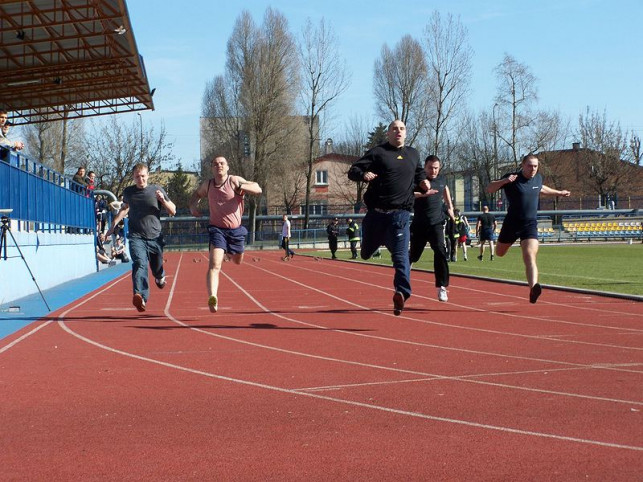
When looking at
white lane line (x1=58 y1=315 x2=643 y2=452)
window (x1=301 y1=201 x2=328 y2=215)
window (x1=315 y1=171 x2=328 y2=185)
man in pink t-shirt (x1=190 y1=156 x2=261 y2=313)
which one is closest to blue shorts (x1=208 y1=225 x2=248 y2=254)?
man in pink t-shirt (x1=190 y1=156 x2=261 y2=313)

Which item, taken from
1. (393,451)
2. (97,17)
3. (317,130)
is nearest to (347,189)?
(317,130)

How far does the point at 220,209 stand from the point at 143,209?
4.77 ft

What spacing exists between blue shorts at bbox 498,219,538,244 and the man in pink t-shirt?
3.53 metres

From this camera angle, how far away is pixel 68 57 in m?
30.7

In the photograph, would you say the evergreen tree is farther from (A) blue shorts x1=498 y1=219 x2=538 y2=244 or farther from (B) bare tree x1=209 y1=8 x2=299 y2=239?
(A) blue shorts x1=498 y1=219 x2=538 y2=244

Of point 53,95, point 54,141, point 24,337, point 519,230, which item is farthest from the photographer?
point 54,141

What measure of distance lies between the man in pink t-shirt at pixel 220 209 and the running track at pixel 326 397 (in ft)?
2.13

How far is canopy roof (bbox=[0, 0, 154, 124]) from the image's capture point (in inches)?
999

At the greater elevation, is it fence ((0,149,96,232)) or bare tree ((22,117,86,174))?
bare tree ((22,117,86,174))

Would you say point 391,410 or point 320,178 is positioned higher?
point 320,178

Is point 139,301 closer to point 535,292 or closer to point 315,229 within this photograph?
point 535,292

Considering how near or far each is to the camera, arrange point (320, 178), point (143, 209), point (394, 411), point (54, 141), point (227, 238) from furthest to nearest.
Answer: point (320, 178), point (54, 141), point (143, 209), point (227, 238), point (394, 411)

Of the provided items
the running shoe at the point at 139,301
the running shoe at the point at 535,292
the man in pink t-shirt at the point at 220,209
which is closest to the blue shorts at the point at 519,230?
the running shoe at the point at 535,292

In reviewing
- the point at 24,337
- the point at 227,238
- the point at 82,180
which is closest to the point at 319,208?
the point at 82,180
